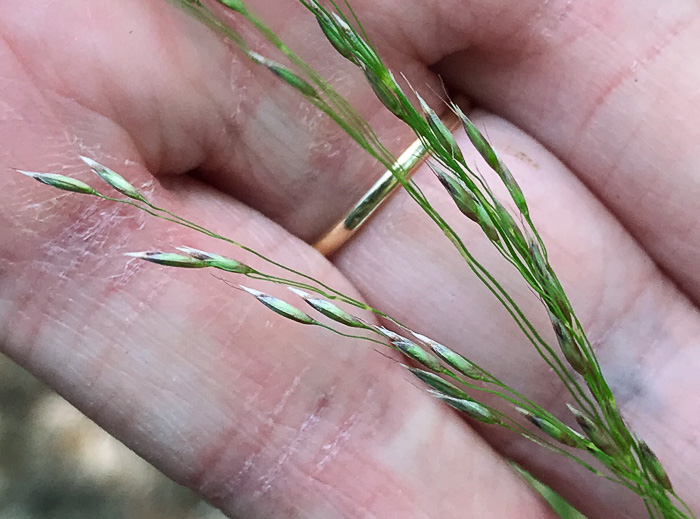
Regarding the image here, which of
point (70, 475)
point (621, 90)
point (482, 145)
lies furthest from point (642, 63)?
point (70, 475)

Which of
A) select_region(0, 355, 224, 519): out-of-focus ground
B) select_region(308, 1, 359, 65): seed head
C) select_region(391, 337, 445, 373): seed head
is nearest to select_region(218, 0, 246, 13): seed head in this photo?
select_region(308, 1, 359, 65): seed head

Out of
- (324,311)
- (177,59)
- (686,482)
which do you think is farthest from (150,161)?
(686,482)

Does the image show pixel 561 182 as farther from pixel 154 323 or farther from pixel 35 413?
pixel 35 413

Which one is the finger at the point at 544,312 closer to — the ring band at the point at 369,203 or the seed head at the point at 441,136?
the ring band at the point at 369,203

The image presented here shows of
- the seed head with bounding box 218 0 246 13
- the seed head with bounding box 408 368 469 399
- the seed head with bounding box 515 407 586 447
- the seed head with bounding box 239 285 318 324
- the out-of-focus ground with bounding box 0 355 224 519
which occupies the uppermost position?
the seed head with bounding box 218 0 246 13

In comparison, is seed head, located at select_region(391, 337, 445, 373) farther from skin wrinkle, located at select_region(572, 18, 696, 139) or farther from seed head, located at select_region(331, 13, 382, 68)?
skin wrinkle, located at select_region(572, 18, 696, 139)

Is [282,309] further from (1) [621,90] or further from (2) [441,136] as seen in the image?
(1) [621,90]
